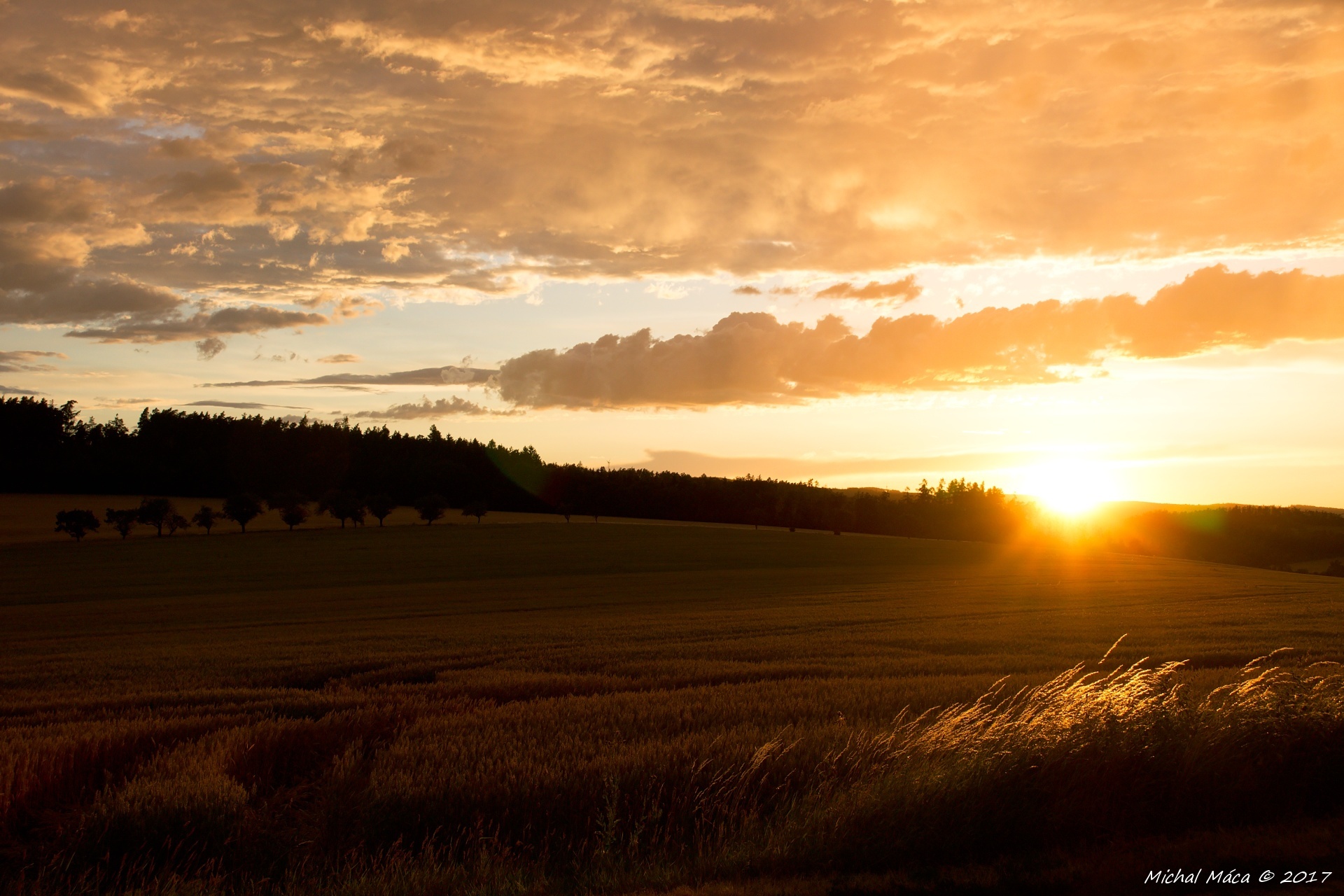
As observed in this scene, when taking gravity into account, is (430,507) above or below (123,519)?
above

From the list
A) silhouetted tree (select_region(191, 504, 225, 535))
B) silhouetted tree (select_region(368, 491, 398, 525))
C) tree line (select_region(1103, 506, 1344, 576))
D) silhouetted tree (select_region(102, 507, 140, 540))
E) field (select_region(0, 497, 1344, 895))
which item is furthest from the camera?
silhouetted tree (select_region(368, 491, 398, 525))

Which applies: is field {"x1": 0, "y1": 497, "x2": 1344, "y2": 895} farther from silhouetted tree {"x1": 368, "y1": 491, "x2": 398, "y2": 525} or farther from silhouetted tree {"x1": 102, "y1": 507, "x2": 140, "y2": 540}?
silhouetted tree {"x1": 368, "y1": 491, "x2": 398, "y2": 525}

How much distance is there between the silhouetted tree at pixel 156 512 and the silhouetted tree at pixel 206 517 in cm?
219

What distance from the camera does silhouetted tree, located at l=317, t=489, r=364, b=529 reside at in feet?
307


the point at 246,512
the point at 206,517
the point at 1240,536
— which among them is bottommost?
the point at 206,517

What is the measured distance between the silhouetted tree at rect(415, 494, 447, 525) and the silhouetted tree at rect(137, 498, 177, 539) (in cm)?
2414

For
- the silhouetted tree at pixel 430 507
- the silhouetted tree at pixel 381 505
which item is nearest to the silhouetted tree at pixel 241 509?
the silhouetted tree at pixel 381 505

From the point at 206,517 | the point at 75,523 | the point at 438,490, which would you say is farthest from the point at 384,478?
the point at 75,523

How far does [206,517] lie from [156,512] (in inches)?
169

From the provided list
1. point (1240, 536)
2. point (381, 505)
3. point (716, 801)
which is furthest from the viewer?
point (1240, 536)

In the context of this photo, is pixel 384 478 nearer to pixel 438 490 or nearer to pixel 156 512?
pixel 438 490

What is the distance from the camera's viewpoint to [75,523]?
79.6 metres

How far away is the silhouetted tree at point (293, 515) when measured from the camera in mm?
89938

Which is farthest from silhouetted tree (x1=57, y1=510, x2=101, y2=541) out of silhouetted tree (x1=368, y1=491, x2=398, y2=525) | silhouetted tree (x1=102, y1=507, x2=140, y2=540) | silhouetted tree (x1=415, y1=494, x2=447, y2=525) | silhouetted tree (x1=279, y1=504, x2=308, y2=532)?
silhouetted tree (x1=415, y1=494, x2=447, y2=525)
